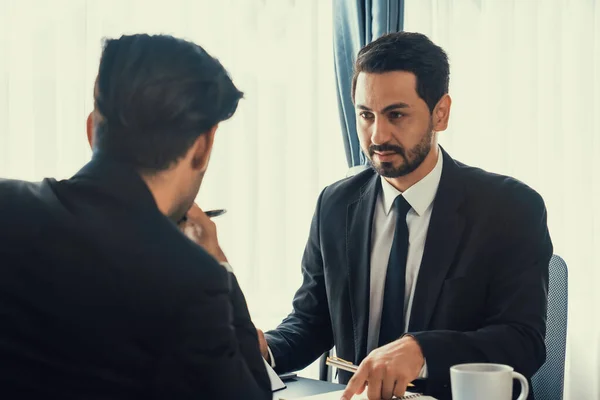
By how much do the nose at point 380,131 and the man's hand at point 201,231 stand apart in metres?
1.00

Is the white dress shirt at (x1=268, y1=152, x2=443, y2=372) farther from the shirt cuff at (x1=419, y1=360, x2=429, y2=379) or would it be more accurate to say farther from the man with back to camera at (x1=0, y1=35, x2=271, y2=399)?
the man with back to camera at (x1=0, y1=35, x2=271, y2=399)

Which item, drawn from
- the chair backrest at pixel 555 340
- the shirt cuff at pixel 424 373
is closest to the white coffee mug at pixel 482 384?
the shirt cuff at pixel 424 373

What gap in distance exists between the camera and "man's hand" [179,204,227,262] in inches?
38.7

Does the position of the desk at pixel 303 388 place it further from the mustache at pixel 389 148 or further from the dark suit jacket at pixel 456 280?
the mustache at pixel 389 148

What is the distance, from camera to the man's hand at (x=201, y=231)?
0.98m

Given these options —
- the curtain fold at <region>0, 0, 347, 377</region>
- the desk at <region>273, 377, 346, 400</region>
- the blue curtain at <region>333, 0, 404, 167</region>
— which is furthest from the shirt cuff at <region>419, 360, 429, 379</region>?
the blue curtain at <region>333, 0, 404, 167</region>

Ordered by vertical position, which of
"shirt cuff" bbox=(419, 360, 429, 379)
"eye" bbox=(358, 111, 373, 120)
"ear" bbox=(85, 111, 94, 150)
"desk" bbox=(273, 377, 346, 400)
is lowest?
"desk" bbox=(273, 377, 346, 400)

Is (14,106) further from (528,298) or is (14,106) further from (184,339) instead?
(184,339)

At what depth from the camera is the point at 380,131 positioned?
1.98 metres

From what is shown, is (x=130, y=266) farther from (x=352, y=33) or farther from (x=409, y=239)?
(x=352, y=33)

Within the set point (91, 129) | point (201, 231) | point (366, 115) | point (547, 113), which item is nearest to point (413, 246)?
point (366, 115)

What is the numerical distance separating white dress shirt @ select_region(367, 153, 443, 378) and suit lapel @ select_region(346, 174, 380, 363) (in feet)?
0.05

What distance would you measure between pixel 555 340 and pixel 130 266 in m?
1.33

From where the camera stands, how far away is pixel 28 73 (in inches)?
102
